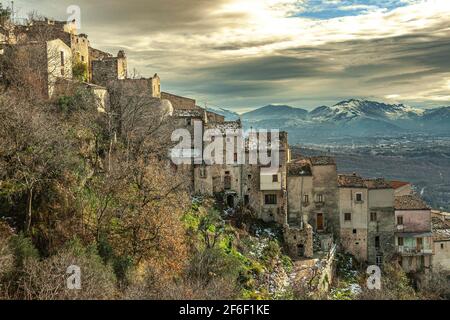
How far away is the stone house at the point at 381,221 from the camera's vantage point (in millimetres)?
48719

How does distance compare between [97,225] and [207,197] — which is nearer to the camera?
[97,225]

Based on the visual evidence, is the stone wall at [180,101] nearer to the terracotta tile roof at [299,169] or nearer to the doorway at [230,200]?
the terracotta tile roof at [299,169]

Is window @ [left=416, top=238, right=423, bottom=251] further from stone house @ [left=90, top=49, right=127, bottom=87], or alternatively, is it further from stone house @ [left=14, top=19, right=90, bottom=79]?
stone house @ [left=14, top=19, right=90, bottom=79]

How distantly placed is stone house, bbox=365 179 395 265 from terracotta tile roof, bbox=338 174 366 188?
2.89ft

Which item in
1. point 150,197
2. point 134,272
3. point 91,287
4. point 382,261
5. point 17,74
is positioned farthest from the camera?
point 382,261

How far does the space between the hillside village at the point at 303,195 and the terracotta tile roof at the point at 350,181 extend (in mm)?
95

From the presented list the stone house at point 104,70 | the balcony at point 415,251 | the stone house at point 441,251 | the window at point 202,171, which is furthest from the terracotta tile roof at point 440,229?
the stone house at point 104,70

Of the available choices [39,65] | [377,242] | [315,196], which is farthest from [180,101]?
[377,242]

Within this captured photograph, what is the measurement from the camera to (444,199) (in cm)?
13112

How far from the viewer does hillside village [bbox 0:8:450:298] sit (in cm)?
4550

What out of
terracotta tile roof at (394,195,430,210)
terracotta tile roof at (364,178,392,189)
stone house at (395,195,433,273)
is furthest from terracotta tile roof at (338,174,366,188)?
stone house at (395,195,433,273)

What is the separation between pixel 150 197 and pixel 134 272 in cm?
566

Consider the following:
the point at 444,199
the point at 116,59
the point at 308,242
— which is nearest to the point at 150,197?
the point at 308,242
